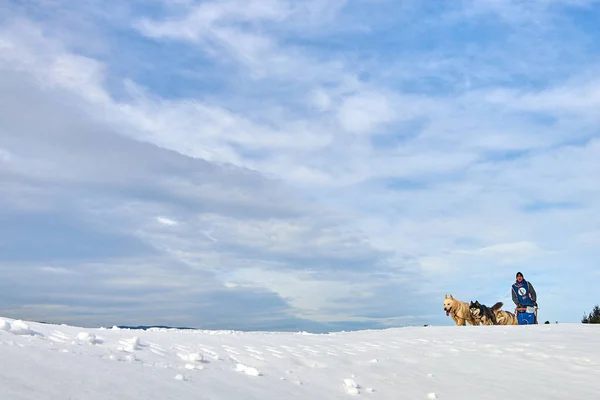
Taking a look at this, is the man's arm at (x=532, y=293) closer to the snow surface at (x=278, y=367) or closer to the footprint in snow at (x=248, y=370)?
the snow surface at (x=278, y=367)

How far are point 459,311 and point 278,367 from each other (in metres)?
17.9

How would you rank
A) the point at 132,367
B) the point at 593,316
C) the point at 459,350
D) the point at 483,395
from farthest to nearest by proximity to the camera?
1. the point at 593,316
2. the point at 459,350
3. the point at 483,395
4. the point at 132,367

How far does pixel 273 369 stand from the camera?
9.15 meters

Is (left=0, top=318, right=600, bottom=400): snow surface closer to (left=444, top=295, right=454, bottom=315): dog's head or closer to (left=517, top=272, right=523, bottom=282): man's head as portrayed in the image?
(left=517, top=272, right=523, bottom=282): man's head

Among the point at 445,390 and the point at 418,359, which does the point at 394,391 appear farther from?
the point at 418,359

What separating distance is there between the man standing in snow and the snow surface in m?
9.95

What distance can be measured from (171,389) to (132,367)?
0.81 metres

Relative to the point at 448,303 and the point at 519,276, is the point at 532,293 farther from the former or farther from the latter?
the point at 448,303

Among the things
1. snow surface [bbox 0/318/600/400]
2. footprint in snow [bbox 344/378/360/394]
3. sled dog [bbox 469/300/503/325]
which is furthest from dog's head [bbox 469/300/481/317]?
footprint in snow [bbox 344/378/360/394]

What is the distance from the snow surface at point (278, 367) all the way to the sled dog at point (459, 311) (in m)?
10.6

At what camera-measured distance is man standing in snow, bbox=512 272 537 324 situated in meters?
24.4

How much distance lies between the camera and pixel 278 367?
9.34 meters

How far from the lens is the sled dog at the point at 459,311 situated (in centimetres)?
2532

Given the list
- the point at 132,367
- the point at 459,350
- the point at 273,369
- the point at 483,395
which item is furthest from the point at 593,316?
the point at 132,367
